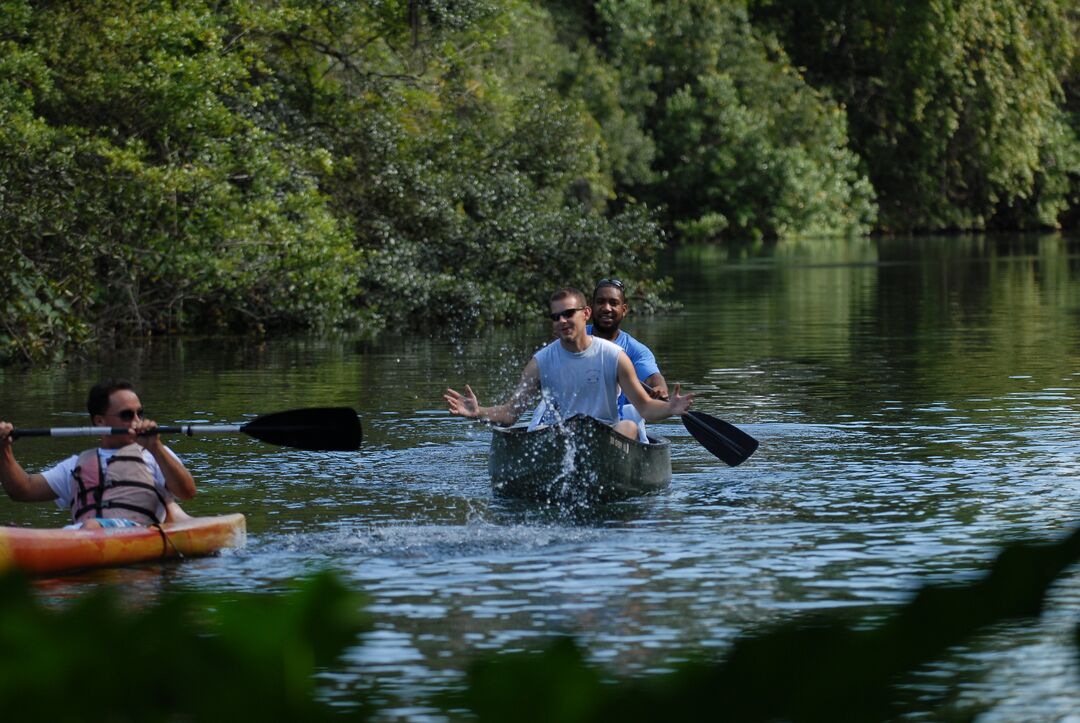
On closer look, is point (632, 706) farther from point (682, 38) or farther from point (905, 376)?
point (682, 38)

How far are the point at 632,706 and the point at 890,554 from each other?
8492 mm

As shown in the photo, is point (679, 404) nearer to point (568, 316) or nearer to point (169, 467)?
point (568, 316)

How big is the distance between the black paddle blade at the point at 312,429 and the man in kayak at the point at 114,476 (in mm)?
618

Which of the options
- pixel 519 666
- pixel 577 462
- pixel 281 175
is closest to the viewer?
pixel 519 666

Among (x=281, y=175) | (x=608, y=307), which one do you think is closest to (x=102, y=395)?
(x=608, y=307)

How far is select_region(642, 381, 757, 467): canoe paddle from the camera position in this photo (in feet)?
41.3

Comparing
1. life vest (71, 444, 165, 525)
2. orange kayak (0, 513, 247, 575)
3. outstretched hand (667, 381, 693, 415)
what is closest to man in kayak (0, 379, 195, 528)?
life vest (71, 444, 165, 525)

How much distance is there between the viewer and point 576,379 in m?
11.9

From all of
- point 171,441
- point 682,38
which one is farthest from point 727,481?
point 682,38

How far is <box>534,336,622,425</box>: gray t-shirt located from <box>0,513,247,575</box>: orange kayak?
2.79 m

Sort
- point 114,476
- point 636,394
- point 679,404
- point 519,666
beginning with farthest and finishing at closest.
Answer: point 636,394, point 679,404, point 114,476, point 519,666

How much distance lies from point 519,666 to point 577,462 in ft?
34.7

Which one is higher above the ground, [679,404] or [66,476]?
[679,404]

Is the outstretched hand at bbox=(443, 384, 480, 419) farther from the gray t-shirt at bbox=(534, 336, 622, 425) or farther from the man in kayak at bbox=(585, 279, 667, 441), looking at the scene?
the man in kayak at bbox=(585, 279, 667, 441)
